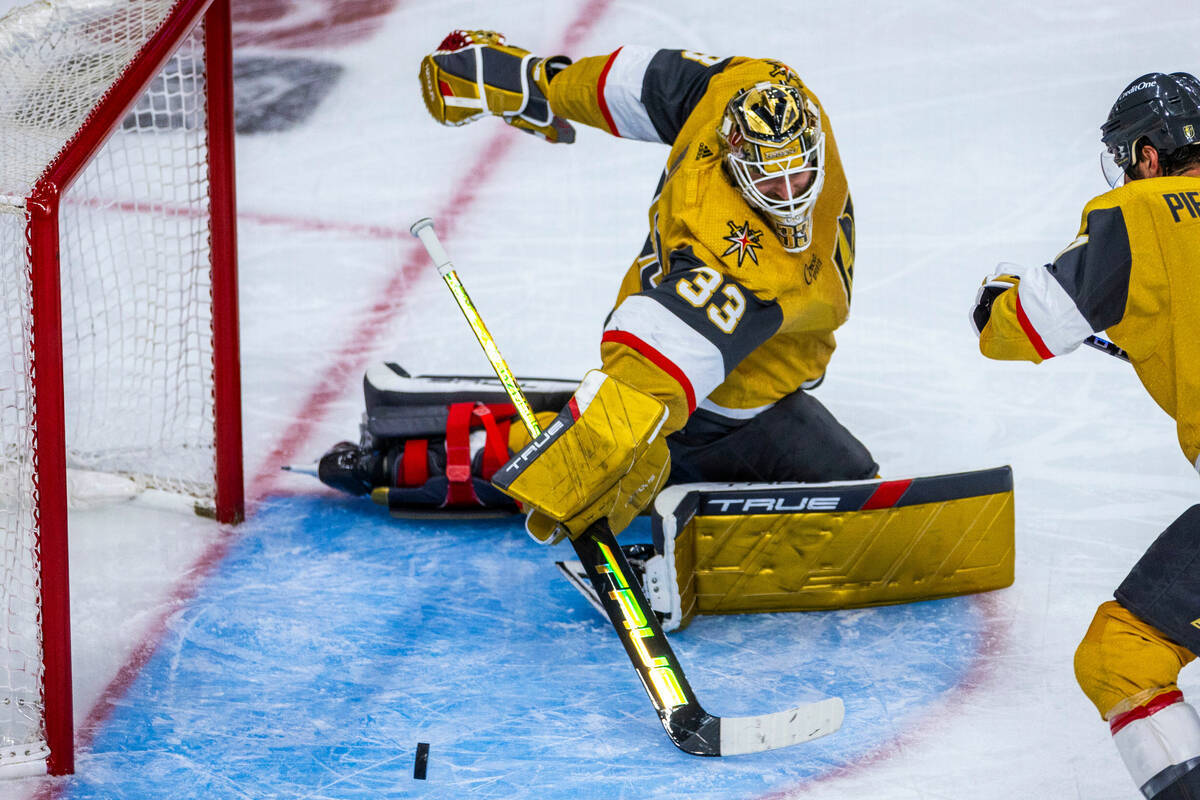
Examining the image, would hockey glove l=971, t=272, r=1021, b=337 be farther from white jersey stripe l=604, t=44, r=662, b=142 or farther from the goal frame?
the goal frame

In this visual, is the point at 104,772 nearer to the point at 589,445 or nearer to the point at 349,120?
the point at 589,445

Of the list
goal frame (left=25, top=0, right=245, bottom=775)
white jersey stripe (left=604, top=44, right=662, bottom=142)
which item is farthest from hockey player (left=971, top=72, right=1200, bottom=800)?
goal frame (left=25, top=0, right=245, bottom=775)

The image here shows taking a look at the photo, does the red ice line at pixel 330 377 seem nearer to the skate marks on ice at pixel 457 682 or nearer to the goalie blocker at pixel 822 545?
the skate marks on ice at pixel 457 682

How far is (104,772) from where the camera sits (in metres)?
2.39

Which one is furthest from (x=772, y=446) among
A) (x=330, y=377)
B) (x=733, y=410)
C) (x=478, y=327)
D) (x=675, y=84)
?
(x=330, y=377)

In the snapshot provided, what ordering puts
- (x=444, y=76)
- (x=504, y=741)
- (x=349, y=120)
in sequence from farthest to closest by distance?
1. (x=349, y=120)
2. (x=444, y=76)
3. (x=504, y=741)

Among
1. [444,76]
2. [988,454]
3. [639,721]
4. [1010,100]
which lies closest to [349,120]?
[444,76]

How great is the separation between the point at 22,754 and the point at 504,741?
0.83 metres

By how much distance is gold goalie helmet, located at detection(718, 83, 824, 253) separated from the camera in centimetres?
262

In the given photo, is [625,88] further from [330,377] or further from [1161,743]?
[1161,743]

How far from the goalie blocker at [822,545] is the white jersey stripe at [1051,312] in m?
0.72

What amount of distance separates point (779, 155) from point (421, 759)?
1.29 m

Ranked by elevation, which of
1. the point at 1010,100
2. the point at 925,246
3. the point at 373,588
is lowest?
the point at 373,588

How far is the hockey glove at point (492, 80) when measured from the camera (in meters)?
3.37
